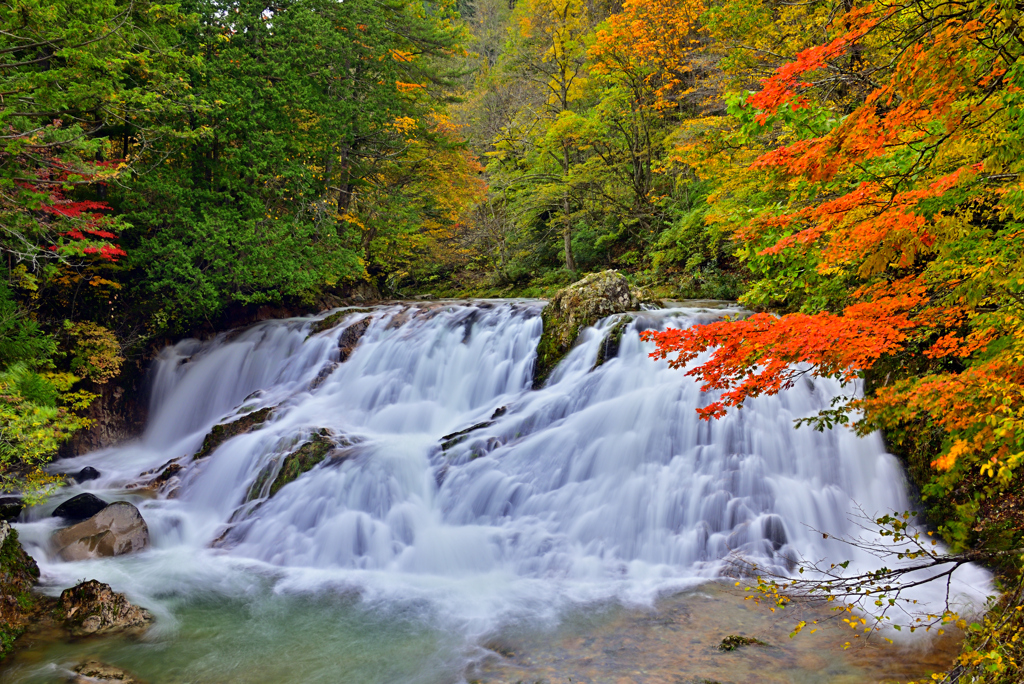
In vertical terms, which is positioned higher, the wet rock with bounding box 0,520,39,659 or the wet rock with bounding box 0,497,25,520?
the wet rock with bounding box 0,497,25,520

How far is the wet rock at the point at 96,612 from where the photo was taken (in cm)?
540

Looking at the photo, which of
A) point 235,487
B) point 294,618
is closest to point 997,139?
point 294,618

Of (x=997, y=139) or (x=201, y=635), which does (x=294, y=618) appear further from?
(x=997, y=139)

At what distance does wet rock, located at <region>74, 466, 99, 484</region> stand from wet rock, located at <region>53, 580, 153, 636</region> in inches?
205

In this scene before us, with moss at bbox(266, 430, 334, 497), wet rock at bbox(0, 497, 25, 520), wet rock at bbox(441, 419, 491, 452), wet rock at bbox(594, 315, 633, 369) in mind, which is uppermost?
wet rock at bbox(594, 315, 633, 369)

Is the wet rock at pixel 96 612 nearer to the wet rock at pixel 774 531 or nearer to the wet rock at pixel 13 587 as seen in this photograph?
the wet rock at pixel 13 587

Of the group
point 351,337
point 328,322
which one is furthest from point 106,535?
point 328,322

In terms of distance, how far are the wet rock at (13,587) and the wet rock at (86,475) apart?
3.72 m

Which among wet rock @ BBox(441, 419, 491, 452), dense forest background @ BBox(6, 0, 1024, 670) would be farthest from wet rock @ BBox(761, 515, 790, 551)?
wet rock @ BBox(441, 419, 491, 452)

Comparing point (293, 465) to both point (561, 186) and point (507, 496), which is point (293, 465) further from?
point (561, 186)

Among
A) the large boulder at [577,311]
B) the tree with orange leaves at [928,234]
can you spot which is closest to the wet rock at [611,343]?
the large boulder at [577,311]

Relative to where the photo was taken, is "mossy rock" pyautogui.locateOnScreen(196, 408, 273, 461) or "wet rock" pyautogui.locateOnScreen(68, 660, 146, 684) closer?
"wet rock" pyautogui.locateOnScreen(68, 660, 146, 684)

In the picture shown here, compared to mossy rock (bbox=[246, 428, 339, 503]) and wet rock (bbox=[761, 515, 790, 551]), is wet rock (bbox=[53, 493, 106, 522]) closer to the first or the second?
mossy rock (bbox=[246, 428, 339, 503])

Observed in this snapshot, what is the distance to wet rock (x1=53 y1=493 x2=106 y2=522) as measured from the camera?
7.98 meters
